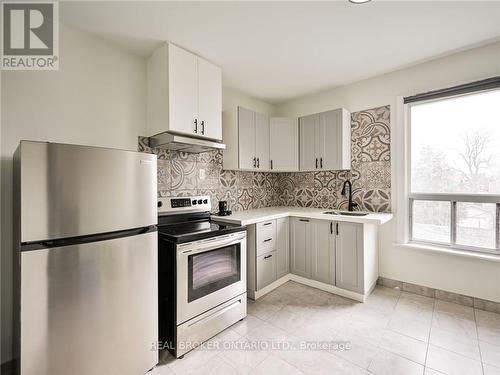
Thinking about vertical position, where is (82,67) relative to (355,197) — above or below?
above

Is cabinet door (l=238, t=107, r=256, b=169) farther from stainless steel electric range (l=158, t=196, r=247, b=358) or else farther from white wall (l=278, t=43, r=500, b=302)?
white wall (l=278, t=43, r=500, b=302)

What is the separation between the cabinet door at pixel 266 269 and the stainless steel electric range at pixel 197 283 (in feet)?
1.36

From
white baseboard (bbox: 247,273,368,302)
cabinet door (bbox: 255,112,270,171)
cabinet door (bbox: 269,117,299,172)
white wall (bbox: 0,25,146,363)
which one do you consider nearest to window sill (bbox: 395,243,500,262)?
white baseboard (bbox: 247,273,368,302)

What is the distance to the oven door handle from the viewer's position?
1.66 meters

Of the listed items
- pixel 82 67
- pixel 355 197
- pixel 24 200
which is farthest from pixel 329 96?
pixel 24 200

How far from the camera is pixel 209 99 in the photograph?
2.33 meters

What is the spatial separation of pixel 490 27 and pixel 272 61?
1870 mm

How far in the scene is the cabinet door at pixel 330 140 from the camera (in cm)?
291

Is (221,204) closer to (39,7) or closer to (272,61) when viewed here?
(272,61)

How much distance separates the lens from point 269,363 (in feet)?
5.17

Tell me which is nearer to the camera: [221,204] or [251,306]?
[251,306]

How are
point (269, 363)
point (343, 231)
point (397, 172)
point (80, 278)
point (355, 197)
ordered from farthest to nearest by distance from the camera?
point (355, 197) → point (397, 172) → point (343, 231) → point (269, 363) → point (80, 278)

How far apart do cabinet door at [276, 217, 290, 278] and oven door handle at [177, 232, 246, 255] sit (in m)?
0.81

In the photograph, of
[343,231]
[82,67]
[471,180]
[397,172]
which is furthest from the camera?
→ [397,172]
